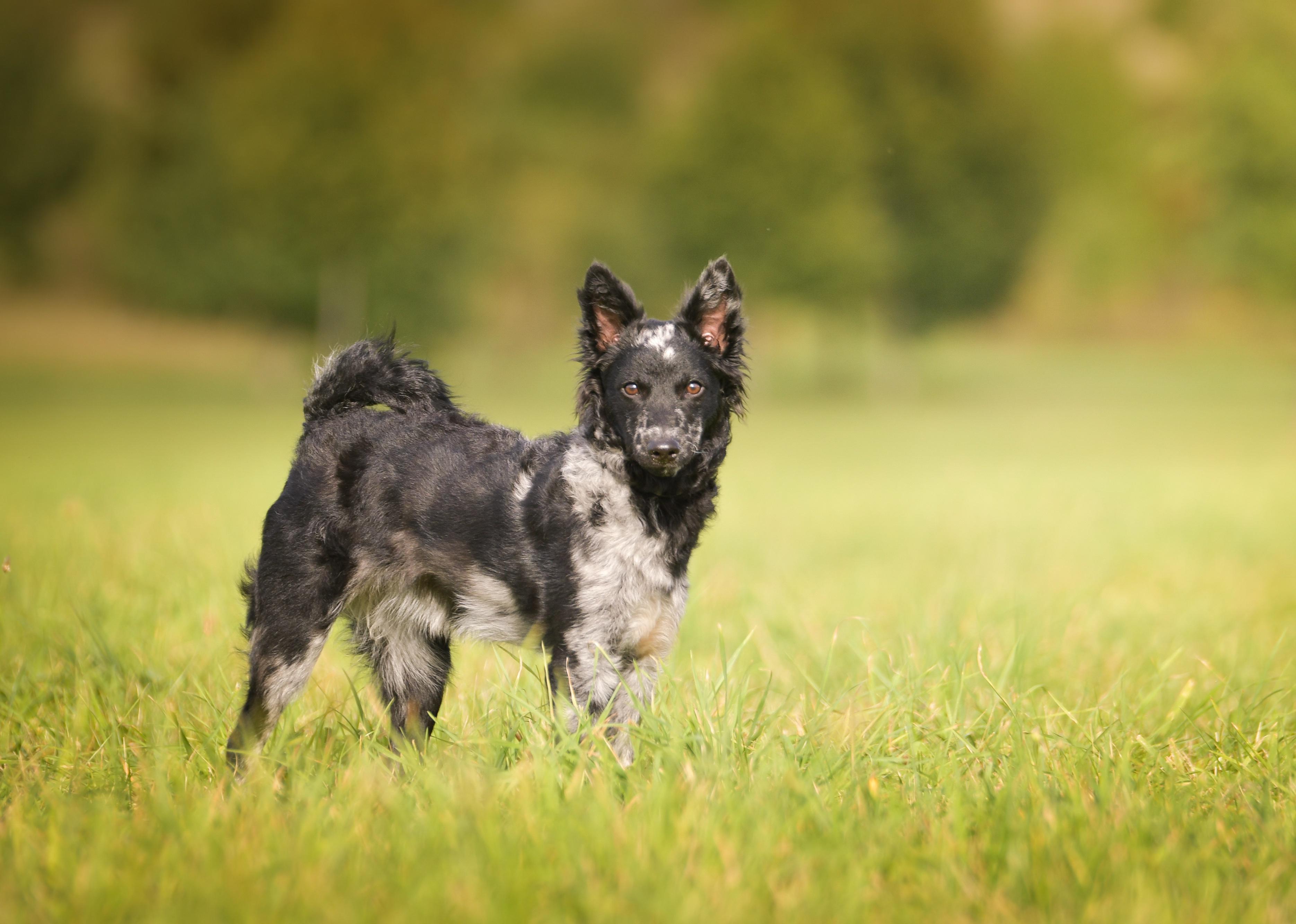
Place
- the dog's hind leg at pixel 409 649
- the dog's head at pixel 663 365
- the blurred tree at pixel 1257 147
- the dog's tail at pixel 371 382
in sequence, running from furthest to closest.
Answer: the blurred tree at pixel 1257 147 < the dog's tail at pixel 371 382 < the dog's hind leg at pixel 409 649 < the dog's head at pixel 663 365

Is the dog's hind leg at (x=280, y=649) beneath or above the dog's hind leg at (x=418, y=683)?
above

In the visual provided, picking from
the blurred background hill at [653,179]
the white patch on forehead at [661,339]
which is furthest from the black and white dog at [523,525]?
the blurred background hill at [653,179]

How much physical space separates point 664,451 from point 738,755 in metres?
1.05

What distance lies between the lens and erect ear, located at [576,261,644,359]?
3.97 metres

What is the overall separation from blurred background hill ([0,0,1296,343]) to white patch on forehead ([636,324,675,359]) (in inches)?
886

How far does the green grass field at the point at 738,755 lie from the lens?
279 cm

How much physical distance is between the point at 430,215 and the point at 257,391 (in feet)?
23.9

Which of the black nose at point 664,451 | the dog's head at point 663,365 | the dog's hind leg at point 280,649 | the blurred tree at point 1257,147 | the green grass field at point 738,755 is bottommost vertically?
the green grass field at point 738,755

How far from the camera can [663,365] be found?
12.8 ft

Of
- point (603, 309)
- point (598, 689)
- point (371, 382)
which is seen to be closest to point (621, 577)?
point (598, 689)

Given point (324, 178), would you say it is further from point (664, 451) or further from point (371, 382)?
point (664, 451)

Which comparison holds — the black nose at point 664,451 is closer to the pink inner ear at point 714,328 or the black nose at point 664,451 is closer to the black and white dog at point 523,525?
the black and white dog at point 523,525

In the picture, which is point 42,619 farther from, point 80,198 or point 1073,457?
point 80,198

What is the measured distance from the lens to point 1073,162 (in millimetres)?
41656
